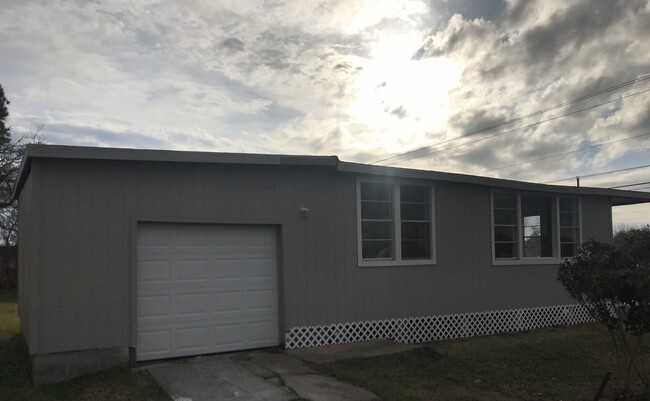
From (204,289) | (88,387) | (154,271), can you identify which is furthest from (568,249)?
(88,387)

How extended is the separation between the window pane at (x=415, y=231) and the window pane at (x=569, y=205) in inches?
171

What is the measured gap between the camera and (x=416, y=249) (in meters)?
10.5

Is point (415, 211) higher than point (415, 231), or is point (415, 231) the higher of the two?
point (415, 211)

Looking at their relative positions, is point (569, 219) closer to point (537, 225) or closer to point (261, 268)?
point (537, 225)

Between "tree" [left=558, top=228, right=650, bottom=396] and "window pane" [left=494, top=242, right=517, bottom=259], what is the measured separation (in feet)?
16.3

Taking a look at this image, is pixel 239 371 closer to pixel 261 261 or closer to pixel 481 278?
pixel 261 261

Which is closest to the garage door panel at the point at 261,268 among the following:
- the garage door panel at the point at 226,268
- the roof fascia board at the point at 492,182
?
the garage door panel at the point at 226,268

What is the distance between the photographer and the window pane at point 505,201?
11754mm

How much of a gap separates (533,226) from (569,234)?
1.23 metres

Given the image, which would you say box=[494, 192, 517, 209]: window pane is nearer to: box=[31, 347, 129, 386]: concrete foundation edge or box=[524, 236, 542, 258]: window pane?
box=[524, 236, 542, 258]: window pane

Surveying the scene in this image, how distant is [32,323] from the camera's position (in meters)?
6.99

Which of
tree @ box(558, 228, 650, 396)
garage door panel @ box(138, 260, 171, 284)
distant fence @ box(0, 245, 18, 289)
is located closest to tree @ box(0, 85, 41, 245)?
distant fence @ box(0, 245, 18, 289)

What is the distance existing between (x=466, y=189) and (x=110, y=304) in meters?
7.26

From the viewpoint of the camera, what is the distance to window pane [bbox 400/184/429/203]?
1032 centimetres
